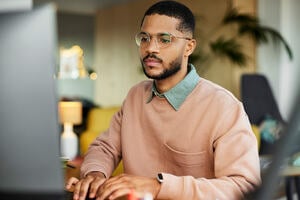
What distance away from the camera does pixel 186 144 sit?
3.40ft

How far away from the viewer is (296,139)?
1.42 feet

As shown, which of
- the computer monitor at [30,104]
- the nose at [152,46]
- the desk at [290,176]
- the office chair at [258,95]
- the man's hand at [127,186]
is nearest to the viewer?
the desk at [290,176]

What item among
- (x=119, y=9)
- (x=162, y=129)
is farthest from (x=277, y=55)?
(x=162, y=129)

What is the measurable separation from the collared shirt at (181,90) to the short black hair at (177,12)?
10 cm

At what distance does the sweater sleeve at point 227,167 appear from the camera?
0.88m

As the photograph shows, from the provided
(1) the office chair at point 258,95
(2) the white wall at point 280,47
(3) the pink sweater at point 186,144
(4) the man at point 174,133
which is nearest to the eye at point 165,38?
(4) the man at point 174,133

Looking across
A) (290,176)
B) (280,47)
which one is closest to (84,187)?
(290,176)

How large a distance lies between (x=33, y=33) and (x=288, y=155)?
0.34 m

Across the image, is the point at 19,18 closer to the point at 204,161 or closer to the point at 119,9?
the point at 204,161

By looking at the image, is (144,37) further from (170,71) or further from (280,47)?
(280,47)

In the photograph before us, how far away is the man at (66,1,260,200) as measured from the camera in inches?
34.9

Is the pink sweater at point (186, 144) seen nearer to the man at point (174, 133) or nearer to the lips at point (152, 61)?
the man at point (174, 133)

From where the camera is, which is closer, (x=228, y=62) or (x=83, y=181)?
(x=83, y=181)

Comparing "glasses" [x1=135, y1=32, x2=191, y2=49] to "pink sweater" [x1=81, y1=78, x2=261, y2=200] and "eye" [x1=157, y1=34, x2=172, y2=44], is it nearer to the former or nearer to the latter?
"eye" [x1=157, y1=34, x2=172, y2=44]
